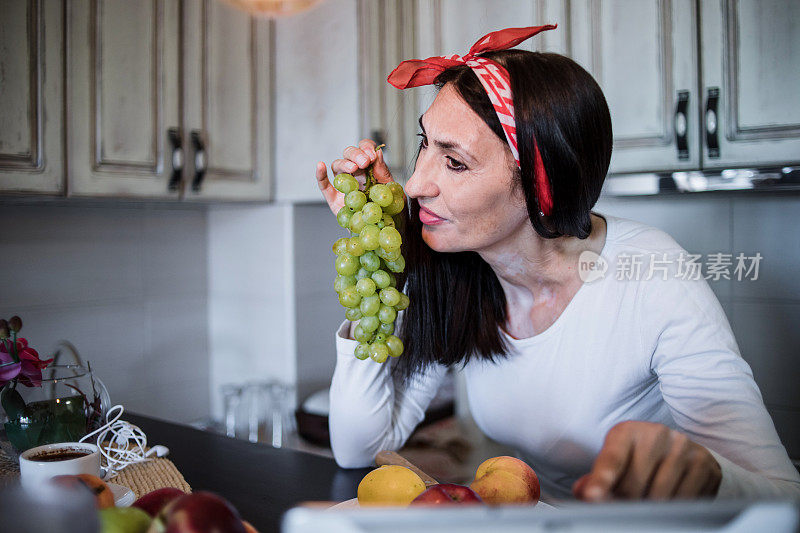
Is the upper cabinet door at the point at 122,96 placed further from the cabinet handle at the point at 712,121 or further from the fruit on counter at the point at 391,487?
the cabinet handle at the point at 712,121

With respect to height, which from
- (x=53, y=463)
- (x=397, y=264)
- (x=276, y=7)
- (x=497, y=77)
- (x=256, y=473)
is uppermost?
(x=276, y=7)

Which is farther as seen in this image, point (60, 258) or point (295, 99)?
point (295, 99)

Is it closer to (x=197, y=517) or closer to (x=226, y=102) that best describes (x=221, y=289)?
(x=226, y=102)

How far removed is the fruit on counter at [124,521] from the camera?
1.65 ft

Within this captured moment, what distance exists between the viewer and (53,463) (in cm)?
74

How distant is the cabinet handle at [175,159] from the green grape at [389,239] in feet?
3.36

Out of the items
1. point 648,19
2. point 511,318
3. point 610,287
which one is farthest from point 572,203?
point 648,19

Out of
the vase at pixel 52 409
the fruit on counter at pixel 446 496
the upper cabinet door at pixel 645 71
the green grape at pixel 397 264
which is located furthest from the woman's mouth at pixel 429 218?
the upper cabinet door at pixel 645 71

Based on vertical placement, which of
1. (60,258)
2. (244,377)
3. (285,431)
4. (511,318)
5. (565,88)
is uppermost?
(565,88)

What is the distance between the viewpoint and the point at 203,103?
72.1 inches

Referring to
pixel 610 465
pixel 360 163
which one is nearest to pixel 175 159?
pixel 360 163

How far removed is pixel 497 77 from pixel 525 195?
20 centimetres

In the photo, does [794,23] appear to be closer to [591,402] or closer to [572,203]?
[572,203]

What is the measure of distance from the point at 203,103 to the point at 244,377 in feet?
3.16
